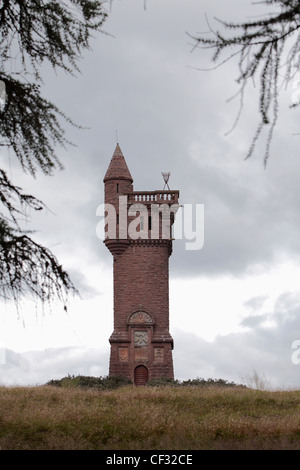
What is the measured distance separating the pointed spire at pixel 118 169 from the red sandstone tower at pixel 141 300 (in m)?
2.09

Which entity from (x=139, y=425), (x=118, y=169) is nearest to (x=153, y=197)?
(x=118, y=169)

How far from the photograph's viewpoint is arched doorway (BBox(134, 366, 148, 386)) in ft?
121

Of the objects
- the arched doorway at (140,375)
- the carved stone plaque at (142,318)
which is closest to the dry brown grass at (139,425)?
the arched doorway at (140,375)

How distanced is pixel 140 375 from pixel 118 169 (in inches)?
500

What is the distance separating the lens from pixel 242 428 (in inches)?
513

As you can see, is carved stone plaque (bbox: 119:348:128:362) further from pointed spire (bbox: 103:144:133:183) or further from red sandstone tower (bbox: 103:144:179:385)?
pointed spire (bbox: 103:144:133:183)

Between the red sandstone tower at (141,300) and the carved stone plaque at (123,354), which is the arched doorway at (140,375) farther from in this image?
the carved stone plaque at (123,354)

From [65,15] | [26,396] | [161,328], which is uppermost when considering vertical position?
[161,328]

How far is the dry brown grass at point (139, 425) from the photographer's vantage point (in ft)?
36.2

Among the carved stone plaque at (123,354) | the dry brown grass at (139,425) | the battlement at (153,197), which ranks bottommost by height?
the dry brown grass at (139,425)

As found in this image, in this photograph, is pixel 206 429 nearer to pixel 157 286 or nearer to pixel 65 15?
pixel 65 15
